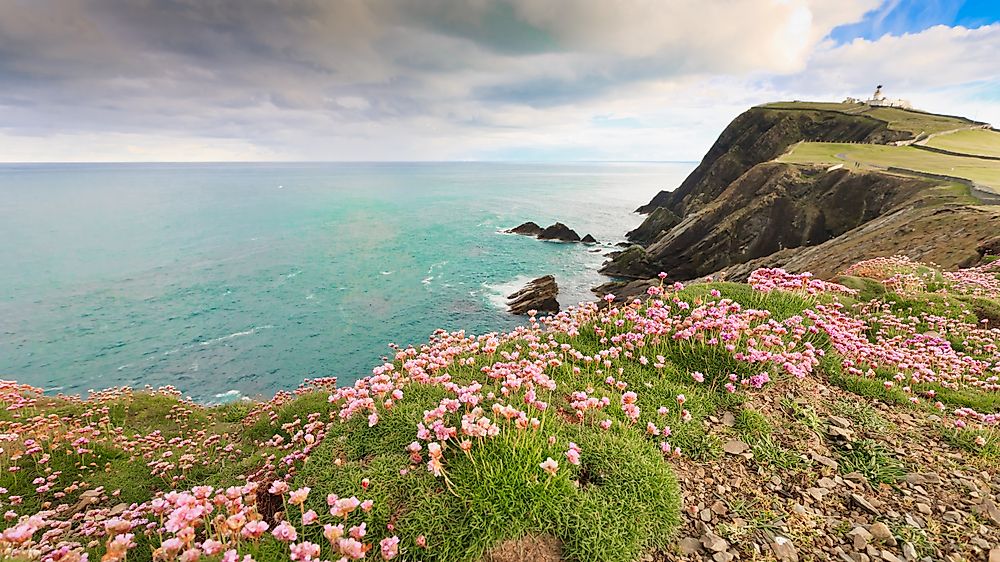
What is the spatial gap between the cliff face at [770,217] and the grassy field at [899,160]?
4828 mm

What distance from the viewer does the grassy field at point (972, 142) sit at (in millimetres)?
57688

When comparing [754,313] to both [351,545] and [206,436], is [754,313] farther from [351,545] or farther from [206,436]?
[206,436]

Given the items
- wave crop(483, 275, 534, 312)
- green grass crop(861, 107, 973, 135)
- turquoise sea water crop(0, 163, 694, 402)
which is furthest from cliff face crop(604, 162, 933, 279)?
green grass crop(861, 107, 973, 135)

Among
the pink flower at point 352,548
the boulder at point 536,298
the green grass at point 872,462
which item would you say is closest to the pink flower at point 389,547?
the pink flower at point 352,548

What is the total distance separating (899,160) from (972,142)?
29.1 meters

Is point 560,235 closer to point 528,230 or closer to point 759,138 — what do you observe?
point 528,230

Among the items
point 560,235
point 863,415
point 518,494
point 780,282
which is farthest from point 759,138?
point 518,494

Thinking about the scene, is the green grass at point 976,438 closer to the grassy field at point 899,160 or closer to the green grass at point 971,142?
the grassy field at point 899,160

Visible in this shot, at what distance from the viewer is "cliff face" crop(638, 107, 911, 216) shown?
82.8 m

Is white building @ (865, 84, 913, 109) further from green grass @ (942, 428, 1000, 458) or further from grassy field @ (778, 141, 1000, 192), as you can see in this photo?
green grass @ (942, 428, 1000, 458)

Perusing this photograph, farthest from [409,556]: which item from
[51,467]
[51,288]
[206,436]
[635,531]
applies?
[51,288]

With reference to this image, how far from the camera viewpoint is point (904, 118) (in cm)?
8588

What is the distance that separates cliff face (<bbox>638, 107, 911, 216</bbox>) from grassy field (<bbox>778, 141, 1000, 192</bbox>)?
38.5ft

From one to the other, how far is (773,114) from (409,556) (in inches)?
4632
